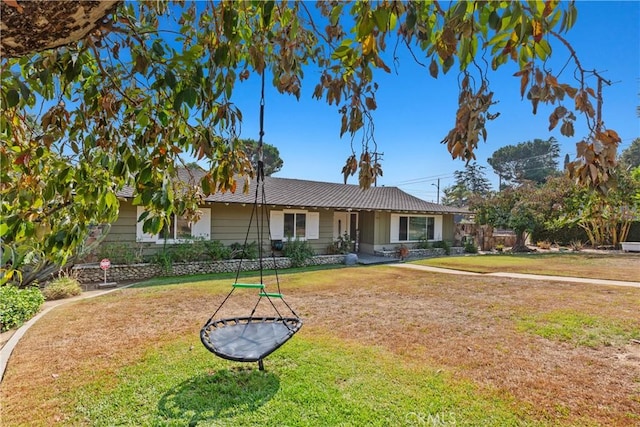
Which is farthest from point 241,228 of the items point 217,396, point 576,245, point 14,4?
point 576,245

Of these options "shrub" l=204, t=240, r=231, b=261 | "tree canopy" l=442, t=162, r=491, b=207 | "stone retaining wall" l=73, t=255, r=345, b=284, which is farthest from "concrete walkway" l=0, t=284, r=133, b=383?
"tree canopy" l=442, t=162, r=491, b=207

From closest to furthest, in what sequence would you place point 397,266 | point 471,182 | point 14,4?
1. point 14,4
2. point 397,266
3. point 471,182

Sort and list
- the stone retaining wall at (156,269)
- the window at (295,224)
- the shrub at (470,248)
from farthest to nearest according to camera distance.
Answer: the shrub at (470,248) < the window at (295,224) < the stone retaining wall at (156,269)

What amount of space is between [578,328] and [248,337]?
5.62 metres

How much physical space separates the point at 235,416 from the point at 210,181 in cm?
241

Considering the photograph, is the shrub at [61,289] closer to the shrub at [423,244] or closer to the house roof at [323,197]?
the house roof at [323,197]

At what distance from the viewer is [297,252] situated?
14.3 metres

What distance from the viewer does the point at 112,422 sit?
302 cm

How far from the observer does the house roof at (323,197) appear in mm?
14375

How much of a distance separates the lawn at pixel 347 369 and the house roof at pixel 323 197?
7.40m

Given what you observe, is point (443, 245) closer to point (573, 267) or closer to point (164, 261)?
point (573, 267)

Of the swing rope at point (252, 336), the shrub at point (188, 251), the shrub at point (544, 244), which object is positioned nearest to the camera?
the swing rope at point (252, 336)

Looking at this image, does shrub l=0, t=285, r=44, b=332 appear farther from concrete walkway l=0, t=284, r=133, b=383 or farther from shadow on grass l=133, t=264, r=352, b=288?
shadow on grass l=133, t=264, r=352, b=288

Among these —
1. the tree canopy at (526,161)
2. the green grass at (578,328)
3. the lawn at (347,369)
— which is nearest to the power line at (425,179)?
the tree canopy at (526,161)
